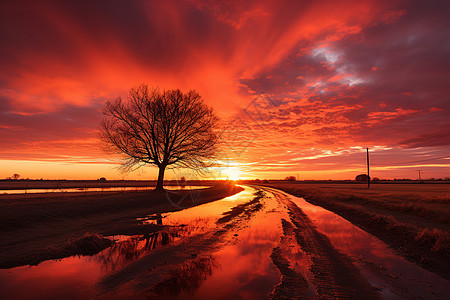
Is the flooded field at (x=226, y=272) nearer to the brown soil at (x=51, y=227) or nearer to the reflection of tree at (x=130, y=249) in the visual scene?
the reflection of tree at (x=130, y=249)

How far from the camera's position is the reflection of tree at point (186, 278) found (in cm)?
541

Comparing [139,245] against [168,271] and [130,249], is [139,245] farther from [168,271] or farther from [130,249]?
[168,271]

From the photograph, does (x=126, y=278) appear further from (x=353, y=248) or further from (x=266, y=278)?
(x=353, y=248)

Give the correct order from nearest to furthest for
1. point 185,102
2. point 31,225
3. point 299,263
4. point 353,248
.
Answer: point 299,263 < point 353,248 < point 31,225 < point 185,102

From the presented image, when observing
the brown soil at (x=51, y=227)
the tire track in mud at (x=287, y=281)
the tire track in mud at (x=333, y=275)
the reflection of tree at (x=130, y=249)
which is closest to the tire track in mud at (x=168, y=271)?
the reflection of tree at (x=130, y=249)

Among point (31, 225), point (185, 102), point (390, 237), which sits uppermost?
point (185, 102)

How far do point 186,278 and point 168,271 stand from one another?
0.74 m

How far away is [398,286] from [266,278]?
11.1 feet

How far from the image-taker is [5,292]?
17.5 feet

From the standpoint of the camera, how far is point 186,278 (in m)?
6.16

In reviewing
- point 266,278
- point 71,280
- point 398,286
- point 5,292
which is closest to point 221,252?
point 266,278

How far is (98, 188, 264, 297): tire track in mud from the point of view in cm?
556

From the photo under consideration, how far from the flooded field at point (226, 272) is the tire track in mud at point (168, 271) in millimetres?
25

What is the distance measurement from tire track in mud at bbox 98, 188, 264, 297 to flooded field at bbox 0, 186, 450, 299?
0.02 m
